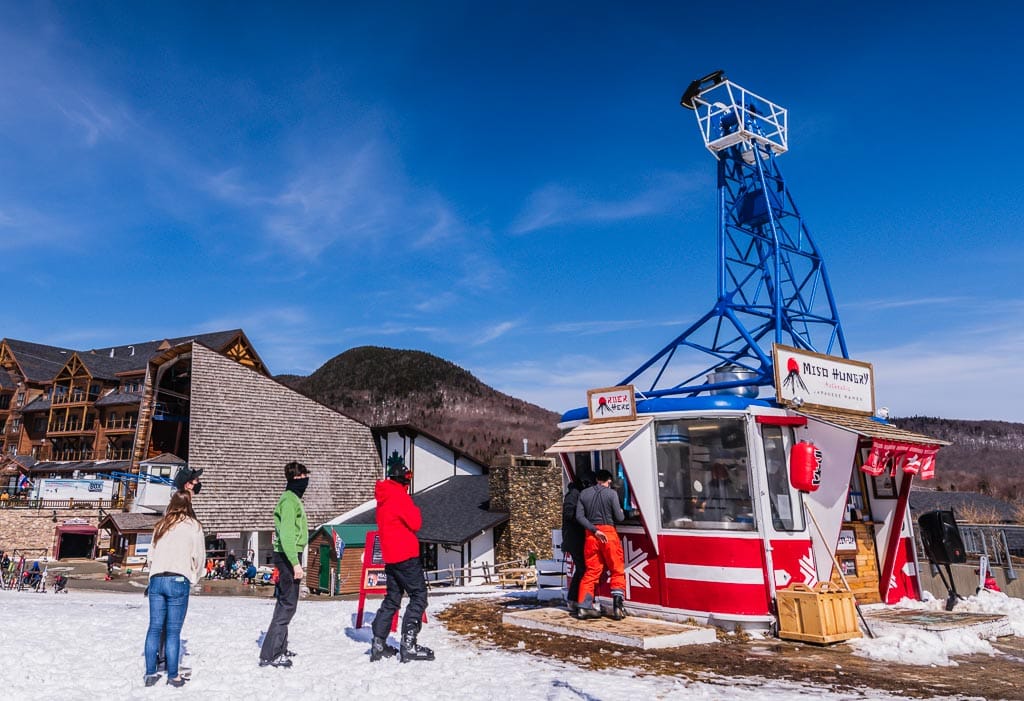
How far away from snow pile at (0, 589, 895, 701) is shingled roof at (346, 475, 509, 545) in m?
17.3

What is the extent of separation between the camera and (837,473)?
403 inches

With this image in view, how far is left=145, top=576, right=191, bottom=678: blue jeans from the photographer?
5.86 metres

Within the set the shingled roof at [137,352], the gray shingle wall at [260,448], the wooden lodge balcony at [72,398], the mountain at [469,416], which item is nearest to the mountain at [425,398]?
the mountain at [469,416]

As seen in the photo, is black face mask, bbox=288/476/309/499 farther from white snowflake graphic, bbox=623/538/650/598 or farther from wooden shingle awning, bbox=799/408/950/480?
wooden shingle awning, bbox=799/408/950/480

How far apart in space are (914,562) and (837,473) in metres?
3.28

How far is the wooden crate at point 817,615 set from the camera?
8.28 m

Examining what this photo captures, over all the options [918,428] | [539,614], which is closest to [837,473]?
[539,614]

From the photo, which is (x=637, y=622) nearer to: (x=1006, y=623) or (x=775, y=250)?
(x=1006, y=623)

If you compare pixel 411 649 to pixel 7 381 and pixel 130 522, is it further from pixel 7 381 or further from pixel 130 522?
pixel 7 381

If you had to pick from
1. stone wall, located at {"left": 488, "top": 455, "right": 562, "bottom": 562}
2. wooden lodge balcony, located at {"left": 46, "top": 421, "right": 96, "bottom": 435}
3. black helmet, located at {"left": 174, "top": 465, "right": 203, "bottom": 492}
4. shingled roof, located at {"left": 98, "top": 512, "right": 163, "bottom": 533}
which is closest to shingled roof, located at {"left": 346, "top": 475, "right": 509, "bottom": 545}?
stone wall, located at {"left": 488, "top": 455, "right": 562, "bottom": 562}

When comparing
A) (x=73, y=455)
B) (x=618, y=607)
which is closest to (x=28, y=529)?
(x=73, y=455)

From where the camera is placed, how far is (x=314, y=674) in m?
6.49

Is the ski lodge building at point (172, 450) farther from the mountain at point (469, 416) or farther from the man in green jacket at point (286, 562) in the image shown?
the man in green jacket at point (286, 562)

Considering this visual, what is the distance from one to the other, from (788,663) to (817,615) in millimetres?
1355
